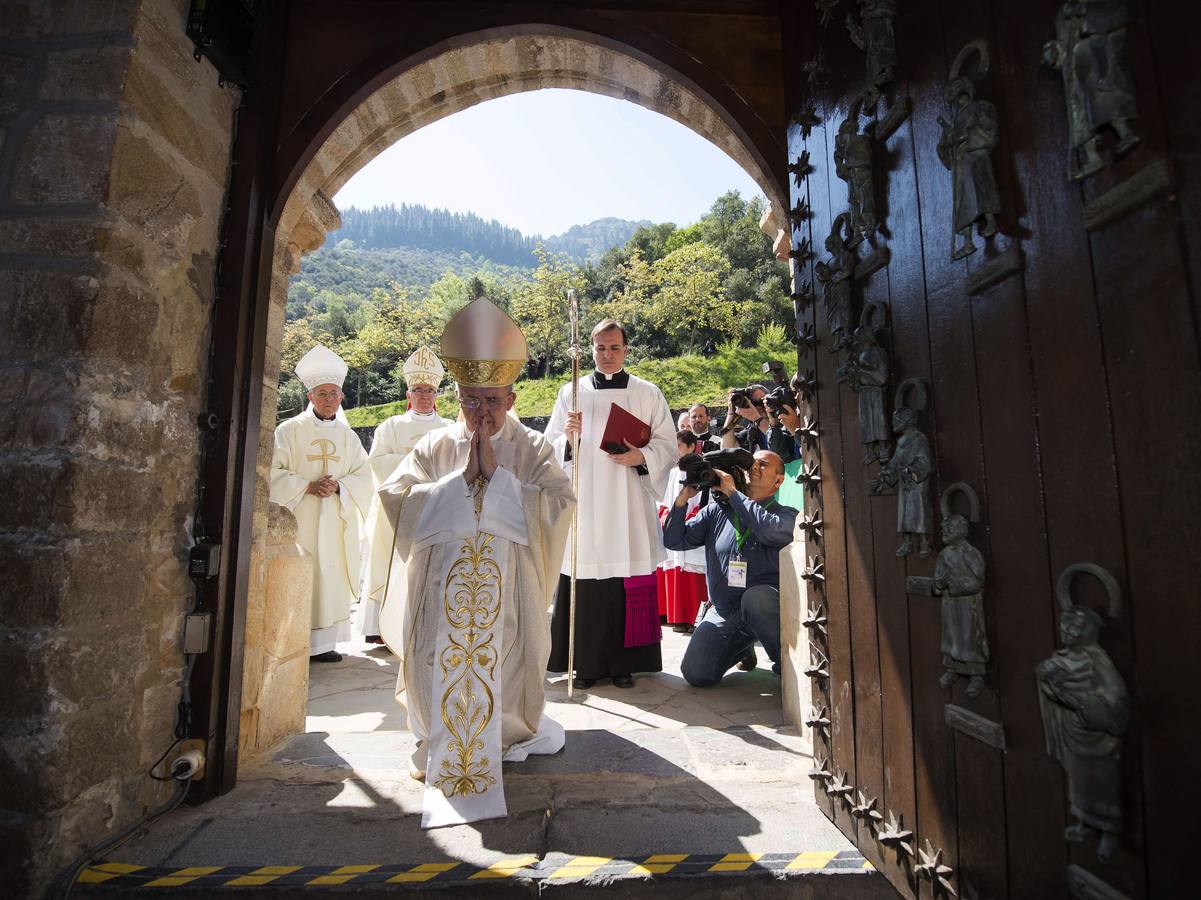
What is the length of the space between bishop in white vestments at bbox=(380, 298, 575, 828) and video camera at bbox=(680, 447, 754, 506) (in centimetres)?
107

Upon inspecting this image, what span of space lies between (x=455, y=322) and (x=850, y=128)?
176 cm

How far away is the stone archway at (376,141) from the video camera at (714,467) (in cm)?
127

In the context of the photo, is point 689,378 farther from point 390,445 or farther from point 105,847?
point 105,847

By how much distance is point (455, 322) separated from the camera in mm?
3002

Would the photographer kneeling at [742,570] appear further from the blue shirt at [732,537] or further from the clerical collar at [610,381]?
the clerical collar at [610,381]

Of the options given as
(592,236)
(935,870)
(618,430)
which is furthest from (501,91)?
(592,236)

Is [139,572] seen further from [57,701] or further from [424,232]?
[424,232]

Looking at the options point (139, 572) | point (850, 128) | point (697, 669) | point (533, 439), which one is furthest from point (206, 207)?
point (697, 669)

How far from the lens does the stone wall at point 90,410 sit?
1859mm

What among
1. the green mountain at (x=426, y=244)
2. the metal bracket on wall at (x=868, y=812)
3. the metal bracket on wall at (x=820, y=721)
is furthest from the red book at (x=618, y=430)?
the green mountain at (x=426, y=244)

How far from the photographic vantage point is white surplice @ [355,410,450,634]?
484cm

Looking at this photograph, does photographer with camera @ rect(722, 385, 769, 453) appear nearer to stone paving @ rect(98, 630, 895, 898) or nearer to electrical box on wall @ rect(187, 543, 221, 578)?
stone paving @ rect(98, 630, 895, 898)

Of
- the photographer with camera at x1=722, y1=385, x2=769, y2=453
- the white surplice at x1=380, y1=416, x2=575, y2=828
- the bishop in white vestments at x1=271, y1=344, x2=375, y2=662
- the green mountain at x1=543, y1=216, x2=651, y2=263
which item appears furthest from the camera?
the green mountain at x1=543, y1=216, x2=651, y2=263

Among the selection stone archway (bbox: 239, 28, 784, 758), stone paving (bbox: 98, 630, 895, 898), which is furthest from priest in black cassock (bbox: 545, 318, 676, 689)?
stone archway (bbox: 239, 28, 784, 758)
